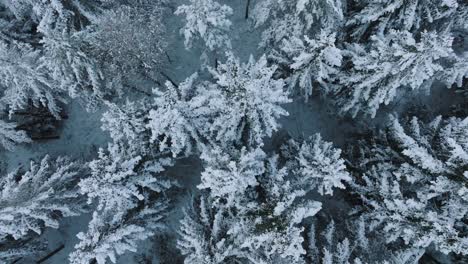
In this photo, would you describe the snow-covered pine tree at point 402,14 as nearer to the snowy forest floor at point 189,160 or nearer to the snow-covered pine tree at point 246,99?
the snow-covered pine tree at point 246,99

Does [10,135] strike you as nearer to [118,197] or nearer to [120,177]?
[118,197]

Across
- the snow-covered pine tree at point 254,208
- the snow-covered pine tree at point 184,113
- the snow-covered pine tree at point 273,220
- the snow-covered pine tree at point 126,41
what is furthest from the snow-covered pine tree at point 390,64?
the snow-covered pine tree at point 126,41

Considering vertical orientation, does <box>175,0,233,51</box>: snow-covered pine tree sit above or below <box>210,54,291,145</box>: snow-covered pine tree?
above

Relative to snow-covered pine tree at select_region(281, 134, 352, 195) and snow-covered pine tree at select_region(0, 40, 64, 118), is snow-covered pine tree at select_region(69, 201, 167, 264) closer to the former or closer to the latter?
snow-covered pine tree at select_region(0, 40, 64, 118)

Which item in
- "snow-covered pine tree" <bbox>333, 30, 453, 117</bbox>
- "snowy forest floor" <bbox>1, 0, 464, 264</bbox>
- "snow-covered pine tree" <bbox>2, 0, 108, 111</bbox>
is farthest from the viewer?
"snowy forest floor" <bbox>1, 0, 464, 264</bbox>

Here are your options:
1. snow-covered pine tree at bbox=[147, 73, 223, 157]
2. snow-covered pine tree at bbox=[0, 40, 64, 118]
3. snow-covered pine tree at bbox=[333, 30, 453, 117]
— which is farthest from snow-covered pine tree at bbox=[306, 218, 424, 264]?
snow-covered pine tree at bbox=[0, 40, 64, 118]
